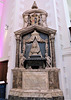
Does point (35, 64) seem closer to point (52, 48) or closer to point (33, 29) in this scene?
point (52, 48)

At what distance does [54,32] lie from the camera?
182 inches

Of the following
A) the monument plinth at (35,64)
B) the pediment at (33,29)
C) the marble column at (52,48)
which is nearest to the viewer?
the monument plinth at (35,64)

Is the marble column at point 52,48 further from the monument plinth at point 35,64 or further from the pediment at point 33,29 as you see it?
the pediment at point 33,29

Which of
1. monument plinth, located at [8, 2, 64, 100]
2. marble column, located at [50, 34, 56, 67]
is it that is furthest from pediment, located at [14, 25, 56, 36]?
marble column, located at [50, 34, 56, 67]

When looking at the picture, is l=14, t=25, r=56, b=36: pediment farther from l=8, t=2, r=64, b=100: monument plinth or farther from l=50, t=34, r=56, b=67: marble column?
l=50, t=34, r=56, b=67: marble column

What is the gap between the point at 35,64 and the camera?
4.32 metres

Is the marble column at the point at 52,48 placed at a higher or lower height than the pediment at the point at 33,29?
lower

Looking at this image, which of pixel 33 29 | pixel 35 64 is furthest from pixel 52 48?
pixel 33 29

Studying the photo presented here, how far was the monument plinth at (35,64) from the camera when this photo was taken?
12.5ft

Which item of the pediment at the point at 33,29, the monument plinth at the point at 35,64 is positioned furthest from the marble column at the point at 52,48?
the pediment at the point at 33,29

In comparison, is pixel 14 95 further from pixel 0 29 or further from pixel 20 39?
pixel 0 29

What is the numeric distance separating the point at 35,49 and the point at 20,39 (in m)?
0.89

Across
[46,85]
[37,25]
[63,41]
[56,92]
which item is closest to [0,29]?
[37,25]

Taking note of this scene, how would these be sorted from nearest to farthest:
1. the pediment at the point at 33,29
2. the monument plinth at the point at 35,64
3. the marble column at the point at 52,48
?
the monument plinth at the point at 35,64 < the marble column at the point at 52,48 < the pediment at the point at 33,29
